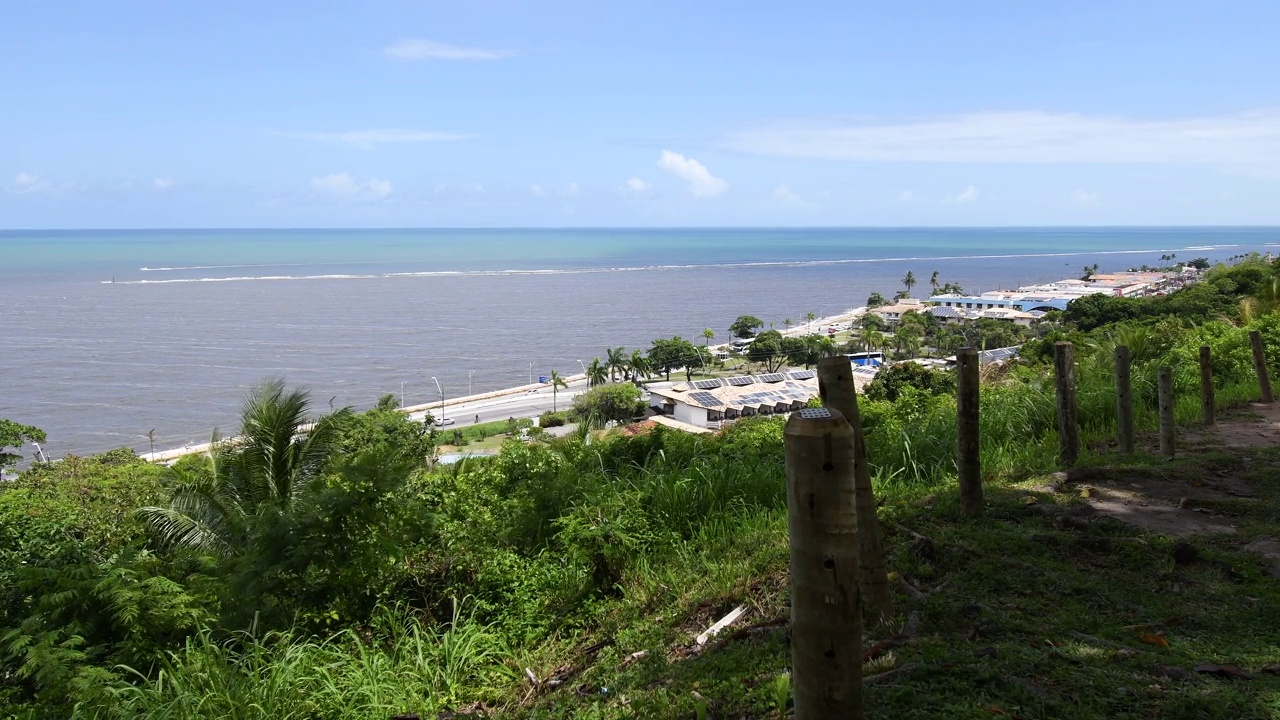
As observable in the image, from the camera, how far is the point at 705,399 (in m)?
49.8

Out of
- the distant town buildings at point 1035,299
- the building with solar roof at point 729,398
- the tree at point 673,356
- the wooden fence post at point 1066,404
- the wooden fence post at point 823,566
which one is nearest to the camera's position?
the wooden fence post at point 823,566

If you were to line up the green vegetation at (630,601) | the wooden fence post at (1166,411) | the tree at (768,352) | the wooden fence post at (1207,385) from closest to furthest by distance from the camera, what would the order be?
the green vegetation at (630,601), the wooden fence post at (1166,411), the wooden fence post at (1207,385), the tree at (768,352)

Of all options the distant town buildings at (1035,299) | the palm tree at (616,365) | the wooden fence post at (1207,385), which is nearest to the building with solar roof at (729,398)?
the palm tree at (616,365)

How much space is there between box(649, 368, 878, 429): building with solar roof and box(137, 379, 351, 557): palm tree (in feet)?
112

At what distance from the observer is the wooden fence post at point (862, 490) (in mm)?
3947

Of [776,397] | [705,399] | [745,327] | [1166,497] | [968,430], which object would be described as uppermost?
[968,430]

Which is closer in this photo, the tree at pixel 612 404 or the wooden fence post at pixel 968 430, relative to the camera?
the wooden fence post at pixel 968 430

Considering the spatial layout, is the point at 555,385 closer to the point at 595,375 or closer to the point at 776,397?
the point at 595,375

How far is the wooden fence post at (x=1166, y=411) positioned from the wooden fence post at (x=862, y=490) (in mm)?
4924

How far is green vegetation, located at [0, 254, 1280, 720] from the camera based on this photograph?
3.87m

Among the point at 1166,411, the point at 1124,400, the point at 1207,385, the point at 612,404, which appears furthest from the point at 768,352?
the point at 1166,411

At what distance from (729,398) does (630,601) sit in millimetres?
44831

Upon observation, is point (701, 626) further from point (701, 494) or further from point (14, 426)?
point (14, 426)

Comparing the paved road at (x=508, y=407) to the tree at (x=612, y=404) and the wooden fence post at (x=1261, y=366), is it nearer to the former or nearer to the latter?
the tree at (x=612, y=404)
